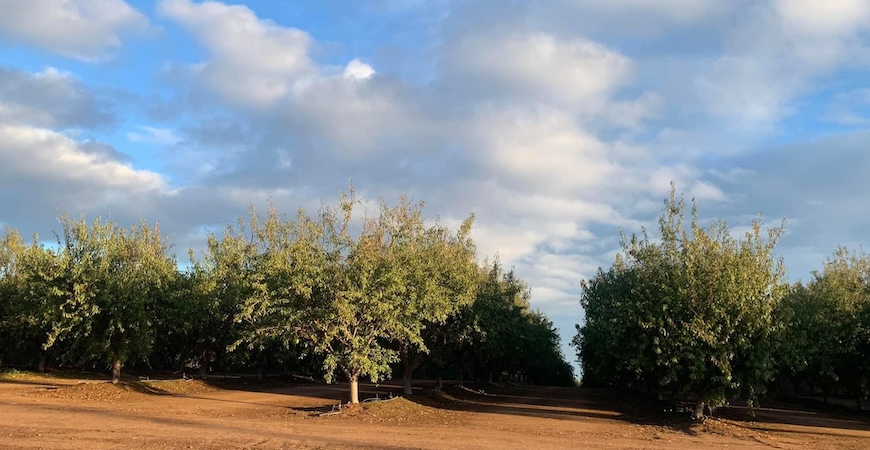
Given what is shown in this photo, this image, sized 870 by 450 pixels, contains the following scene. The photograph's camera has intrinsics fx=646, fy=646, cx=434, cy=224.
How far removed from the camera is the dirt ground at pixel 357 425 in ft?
55.1

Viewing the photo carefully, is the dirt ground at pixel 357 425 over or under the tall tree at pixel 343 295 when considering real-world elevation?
under

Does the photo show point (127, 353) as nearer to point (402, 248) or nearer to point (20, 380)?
point (20, 380)

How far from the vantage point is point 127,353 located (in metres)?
32.4

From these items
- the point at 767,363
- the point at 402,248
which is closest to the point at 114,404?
the point at 402,248

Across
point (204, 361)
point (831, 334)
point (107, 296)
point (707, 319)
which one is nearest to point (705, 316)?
point (707, 319)

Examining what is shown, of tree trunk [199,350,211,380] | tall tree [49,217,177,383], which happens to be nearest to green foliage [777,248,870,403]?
tall tree [49,217,177,383]

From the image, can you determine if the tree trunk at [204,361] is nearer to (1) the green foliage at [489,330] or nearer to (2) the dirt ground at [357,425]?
(2) the dirt ground at [357,425]

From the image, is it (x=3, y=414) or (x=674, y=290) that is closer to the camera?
(x=3, y=414)

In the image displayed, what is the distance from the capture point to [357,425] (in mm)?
21344

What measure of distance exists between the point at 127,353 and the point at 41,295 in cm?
495

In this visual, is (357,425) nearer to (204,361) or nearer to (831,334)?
(831,334)

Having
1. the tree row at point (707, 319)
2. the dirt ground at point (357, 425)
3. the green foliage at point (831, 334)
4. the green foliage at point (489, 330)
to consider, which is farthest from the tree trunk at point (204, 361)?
the green foliage at point (831, 334)

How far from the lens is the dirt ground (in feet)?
55.1

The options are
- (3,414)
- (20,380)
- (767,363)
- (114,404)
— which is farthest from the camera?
(20,380)
